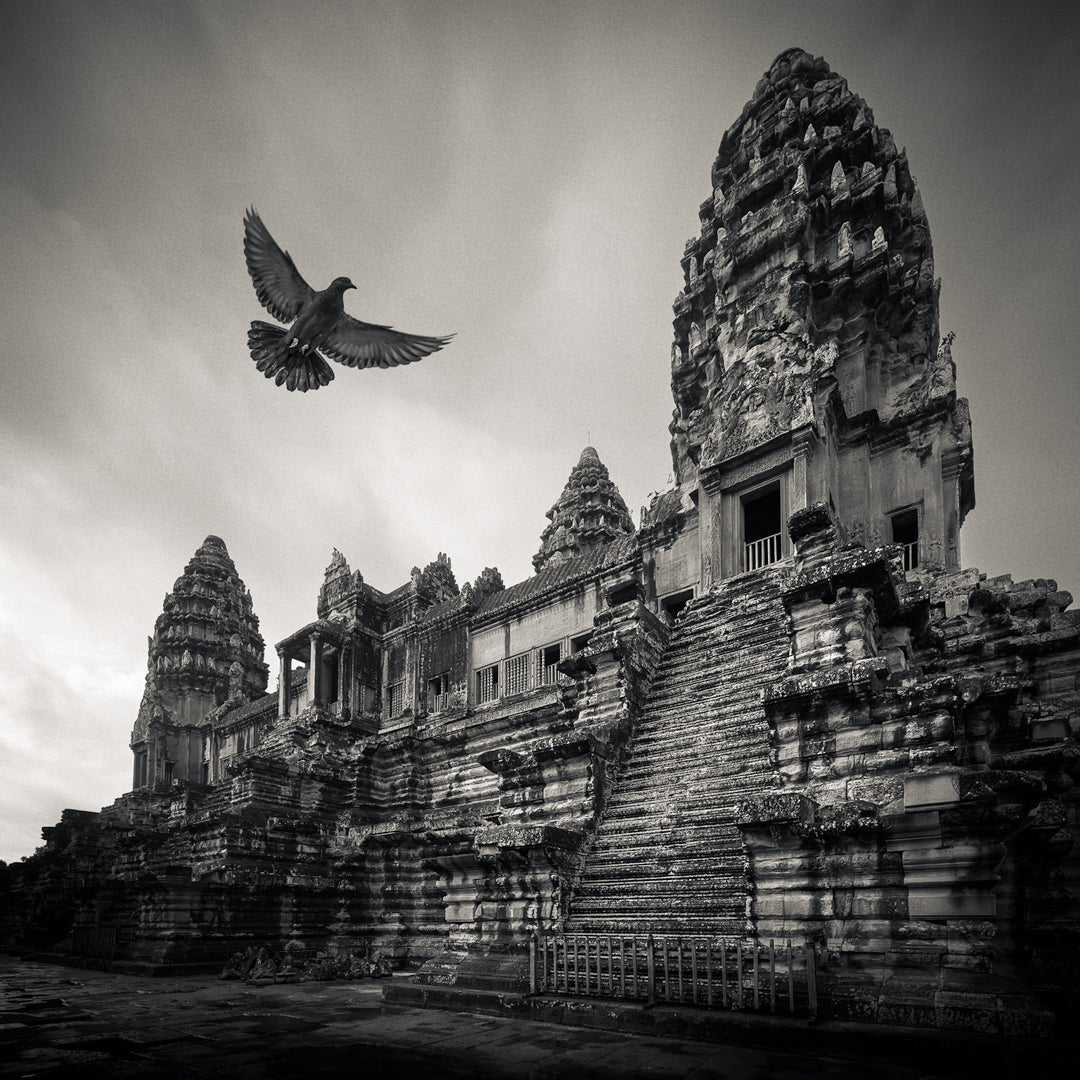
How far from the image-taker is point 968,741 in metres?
10.9

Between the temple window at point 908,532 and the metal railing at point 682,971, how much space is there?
13.1 meters

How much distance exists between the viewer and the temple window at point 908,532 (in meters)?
19.3

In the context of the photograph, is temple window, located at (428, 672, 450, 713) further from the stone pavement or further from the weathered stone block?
the weathered stone block

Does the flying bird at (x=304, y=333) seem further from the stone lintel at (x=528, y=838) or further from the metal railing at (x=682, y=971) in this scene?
the metal railing at (x=682, y=971)

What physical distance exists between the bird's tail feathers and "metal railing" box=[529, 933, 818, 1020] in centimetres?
688

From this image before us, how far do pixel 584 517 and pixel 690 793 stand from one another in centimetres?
3578

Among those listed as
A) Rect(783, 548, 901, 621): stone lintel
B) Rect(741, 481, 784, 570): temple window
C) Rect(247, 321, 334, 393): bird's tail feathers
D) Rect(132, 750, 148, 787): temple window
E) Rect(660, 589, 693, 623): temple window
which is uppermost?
Rect(741, 481, 784, 570): temple window

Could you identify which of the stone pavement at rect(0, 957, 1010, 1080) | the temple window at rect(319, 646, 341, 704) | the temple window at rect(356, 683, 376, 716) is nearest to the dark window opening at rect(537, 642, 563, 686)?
the temple window at rect(356, 683, 376, 716)

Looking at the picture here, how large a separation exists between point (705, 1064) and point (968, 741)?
6.55 meters

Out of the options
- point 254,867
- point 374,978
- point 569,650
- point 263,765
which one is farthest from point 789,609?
point 263,765

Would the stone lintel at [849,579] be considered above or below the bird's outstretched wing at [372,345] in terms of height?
below

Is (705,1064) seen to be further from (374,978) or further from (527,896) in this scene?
(374,978)

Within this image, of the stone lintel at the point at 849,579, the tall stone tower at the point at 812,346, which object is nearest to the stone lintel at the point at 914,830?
the stone lintel at the point at 849,579

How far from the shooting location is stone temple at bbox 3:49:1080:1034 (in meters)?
8.38
